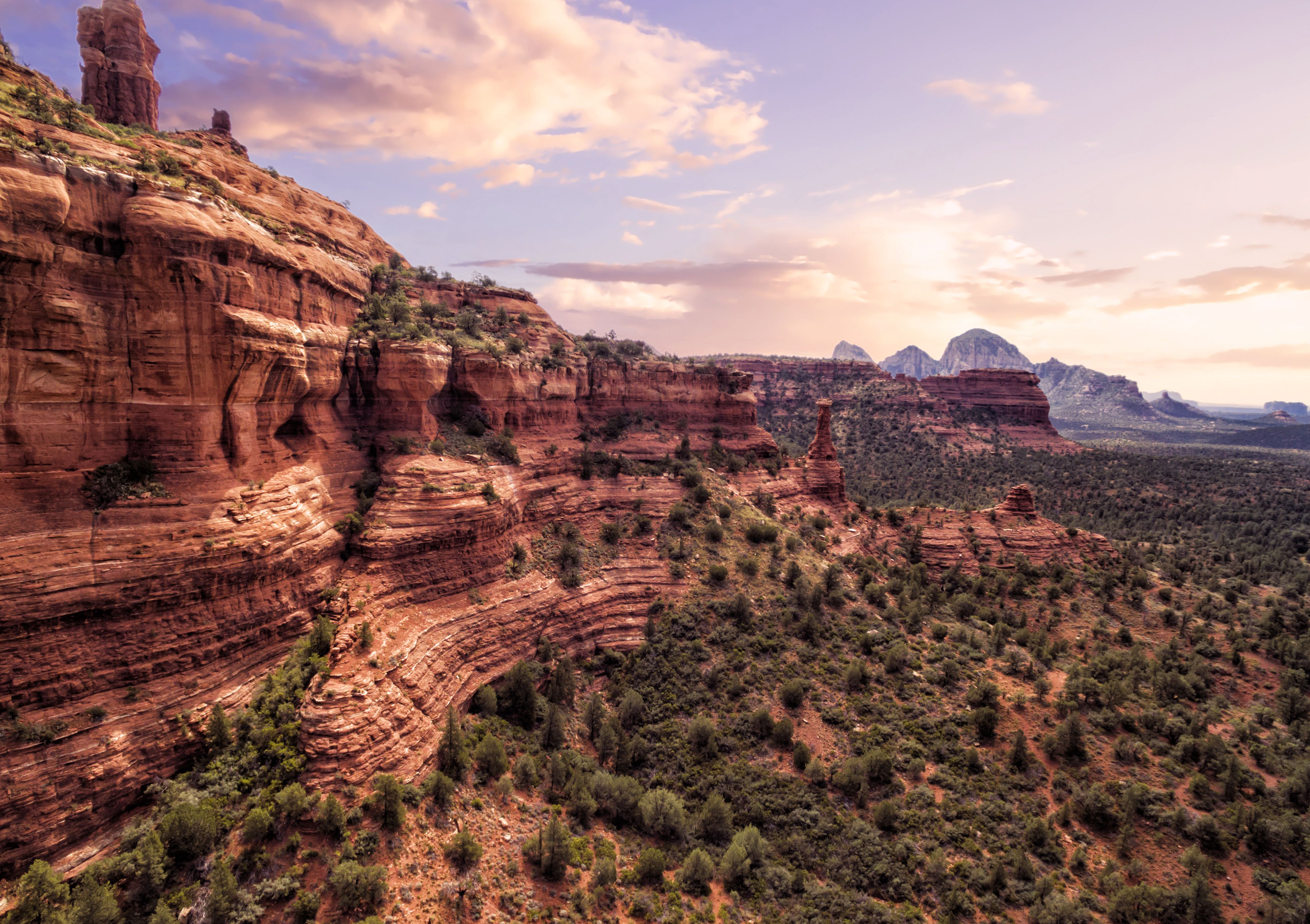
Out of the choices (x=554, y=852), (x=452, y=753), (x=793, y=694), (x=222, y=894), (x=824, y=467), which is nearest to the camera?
(x=222, y=894)

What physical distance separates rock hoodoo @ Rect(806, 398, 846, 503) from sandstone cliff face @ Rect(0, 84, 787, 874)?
35.3 metres

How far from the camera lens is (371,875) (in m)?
15.6

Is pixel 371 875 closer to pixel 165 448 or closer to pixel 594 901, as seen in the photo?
pixel 594 901

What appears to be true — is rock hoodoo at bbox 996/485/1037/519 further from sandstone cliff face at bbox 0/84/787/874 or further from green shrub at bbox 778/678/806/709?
sandstone cliff face at bbox 0/84/787/874

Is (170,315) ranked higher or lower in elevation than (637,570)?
higher

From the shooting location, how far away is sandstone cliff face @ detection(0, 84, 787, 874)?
47.7 feet

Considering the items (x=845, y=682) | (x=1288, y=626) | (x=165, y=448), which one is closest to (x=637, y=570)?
(x=845, y=682)

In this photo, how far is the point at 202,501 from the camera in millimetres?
18297

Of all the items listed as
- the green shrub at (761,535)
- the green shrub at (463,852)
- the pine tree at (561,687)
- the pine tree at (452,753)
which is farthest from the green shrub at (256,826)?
the green shrub at (761,535)

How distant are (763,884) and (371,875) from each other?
15.6m

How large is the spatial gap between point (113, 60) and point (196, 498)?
105 feet

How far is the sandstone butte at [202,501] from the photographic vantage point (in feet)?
47.8

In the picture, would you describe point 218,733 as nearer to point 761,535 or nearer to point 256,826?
point 256,826

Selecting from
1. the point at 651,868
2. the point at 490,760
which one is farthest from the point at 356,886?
the point at 651,868
